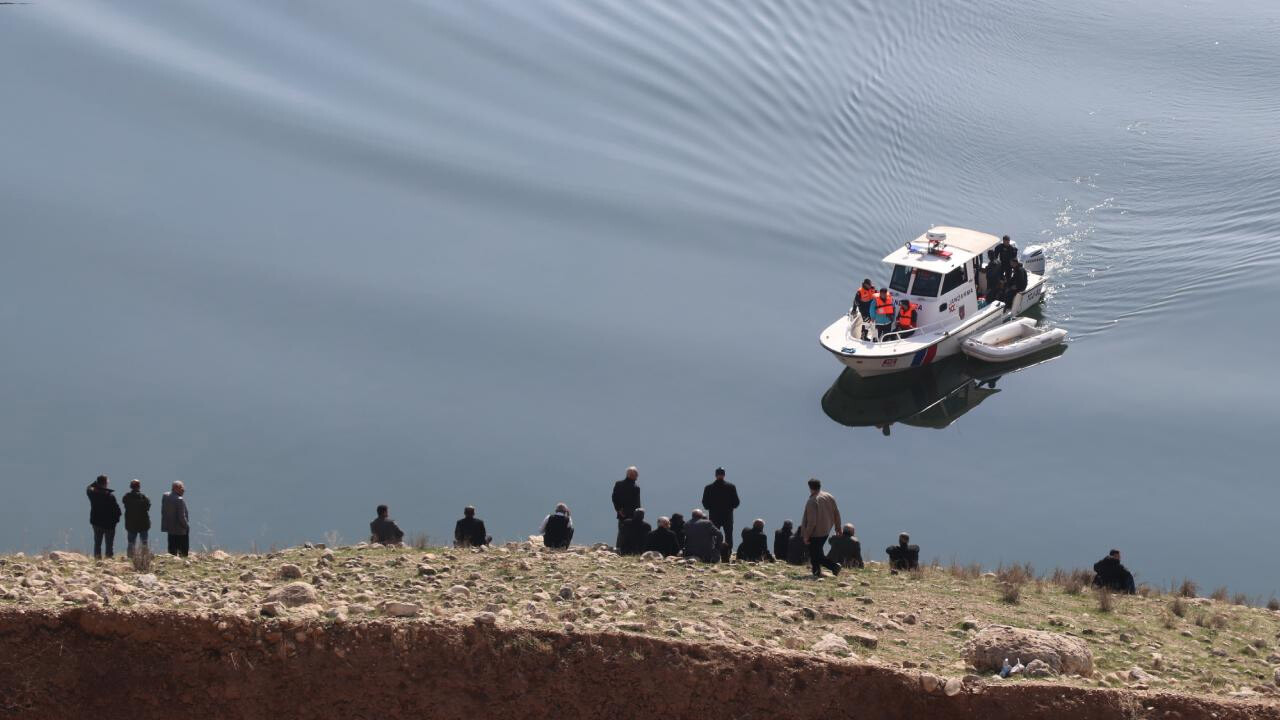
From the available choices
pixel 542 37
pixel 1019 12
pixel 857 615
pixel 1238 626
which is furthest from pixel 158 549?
pixel 1019 12

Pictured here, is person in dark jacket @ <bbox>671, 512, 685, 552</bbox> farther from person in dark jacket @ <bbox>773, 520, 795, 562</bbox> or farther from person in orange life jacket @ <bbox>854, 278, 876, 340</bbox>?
person in orange life jacket @ <bbox>854, 278, 876, 340</bbox>

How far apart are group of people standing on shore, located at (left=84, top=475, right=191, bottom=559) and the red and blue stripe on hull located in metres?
16.3

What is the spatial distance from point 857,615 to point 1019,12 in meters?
28.1

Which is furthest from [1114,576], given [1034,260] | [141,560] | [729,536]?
[1034,260]

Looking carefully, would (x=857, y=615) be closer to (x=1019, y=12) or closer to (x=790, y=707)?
(x=790, y=707)

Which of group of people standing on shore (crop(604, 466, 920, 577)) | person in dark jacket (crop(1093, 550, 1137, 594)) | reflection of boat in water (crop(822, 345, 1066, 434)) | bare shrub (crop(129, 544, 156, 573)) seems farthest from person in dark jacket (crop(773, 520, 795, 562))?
reflection of boat in water (crop(822, 345, 1066, 434))

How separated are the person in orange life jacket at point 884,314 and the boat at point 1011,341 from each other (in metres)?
1.63

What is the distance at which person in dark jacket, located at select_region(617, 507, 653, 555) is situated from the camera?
57.6 ft

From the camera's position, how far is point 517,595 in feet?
48.6

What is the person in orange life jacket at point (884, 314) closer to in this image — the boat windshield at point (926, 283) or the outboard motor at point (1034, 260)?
the boat windshield at point (926, 283)

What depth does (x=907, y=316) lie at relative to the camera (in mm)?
31562

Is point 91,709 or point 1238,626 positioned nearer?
point 91,709

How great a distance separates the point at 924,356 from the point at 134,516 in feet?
55.2

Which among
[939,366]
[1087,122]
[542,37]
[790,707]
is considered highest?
[542,37]
